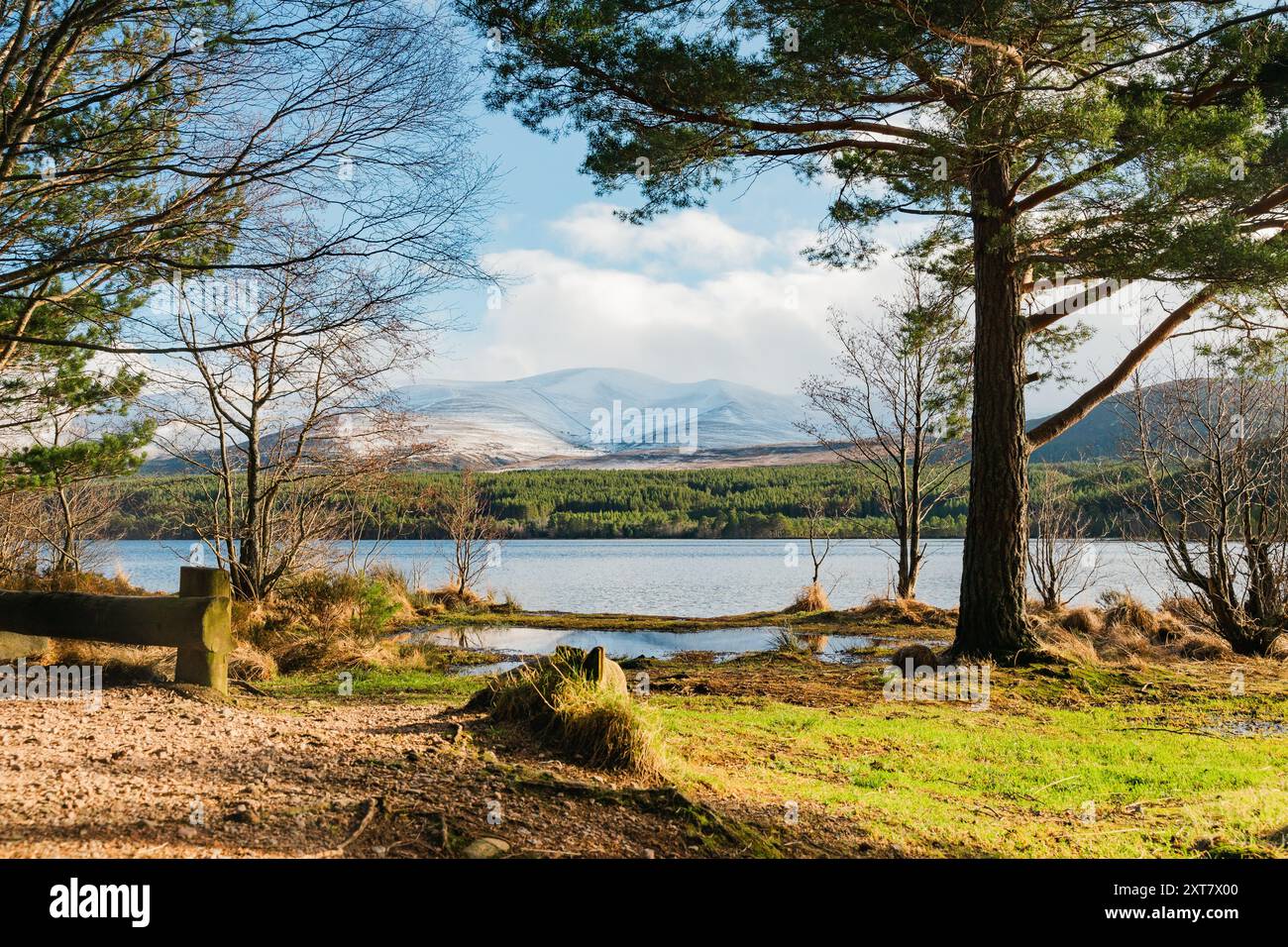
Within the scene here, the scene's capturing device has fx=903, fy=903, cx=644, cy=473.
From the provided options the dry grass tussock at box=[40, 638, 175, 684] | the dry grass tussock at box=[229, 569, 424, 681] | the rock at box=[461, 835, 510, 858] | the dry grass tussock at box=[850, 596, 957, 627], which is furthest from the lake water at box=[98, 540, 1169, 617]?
the rock at box=[461, 835, 510, 858]

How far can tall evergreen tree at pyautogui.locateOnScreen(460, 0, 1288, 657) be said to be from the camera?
9.20 m

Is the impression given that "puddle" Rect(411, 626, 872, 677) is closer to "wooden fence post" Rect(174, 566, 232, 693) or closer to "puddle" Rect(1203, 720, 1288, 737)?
"puddle" Rect(1203, 720, 1288, 737)

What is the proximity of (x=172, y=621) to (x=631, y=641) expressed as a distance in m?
10.5

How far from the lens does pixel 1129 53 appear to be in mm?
10320

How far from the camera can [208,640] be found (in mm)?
6789

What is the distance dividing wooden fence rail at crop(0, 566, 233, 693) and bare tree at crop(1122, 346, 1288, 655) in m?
12.2

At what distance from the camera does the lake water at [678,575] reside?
24109mm

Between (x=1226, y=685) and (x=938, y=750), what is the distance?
5.46 metres

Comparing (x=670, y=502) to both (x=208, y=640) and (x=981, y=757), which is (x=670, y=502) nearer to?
(x=981, y=757)

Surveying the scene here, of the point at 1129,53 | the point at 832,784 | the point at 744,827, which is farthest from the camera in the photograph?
the point at 1129,53

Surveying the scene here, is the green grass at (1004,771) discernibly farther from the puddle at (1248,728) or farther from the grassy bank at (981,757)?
the puddle at (1248,728)

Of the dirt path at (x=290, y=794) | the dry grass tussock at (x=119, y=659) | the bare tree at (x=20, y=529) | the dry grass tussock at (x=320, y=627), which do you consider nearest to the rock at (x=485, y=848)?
the dirt path at (x=290, y=794)
